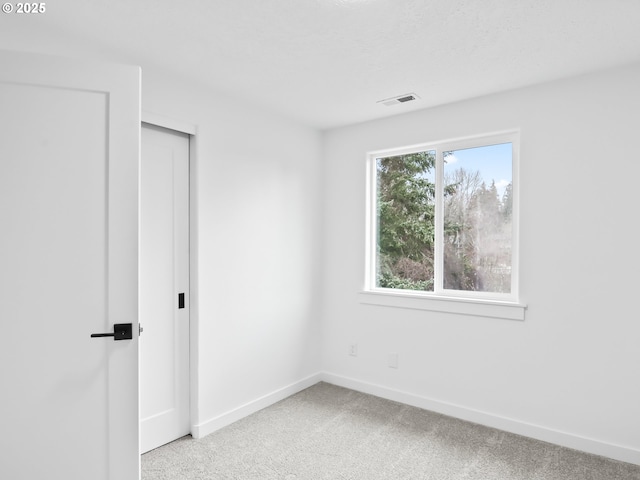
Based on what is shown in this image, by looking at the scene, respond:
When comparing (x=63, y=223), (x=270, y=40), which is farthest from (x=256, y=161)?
(x=63, y=223)

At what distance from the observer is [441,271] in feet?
10.5

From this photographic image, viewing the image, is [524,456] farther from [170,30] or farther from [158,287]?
[170,30]

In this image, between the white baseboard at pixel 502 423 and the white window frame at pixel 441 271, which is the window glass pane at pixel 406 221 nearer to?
the white window frame at pixel 441 271

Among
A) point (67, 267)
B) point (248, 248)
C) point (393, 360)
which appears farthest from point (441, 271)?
point (67, 267)

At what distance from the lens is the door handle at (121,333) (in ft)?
5.38

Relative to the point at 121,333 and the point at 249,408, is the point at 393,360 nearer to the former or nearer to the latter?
the point at 249,408

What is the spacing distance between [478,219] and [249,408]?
2304mm

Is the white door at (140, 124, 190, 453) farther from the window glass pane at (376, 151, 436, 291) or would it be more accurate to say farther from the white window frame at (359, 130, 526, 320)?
the window glass pane at (376, 151, 436, 291)

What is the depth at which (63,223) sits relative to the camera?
5.27 feet

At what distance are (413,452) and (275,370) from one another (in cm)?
129

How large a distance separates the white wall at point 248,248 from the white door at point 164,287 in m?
0.09

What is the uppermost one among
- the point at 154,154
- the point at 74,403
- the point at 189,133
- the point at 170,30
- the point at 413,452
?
the point at 170,30

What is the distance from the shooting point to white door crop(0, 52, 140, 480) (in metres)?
1.53

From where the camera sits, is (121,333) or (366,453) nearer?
(121,333)
